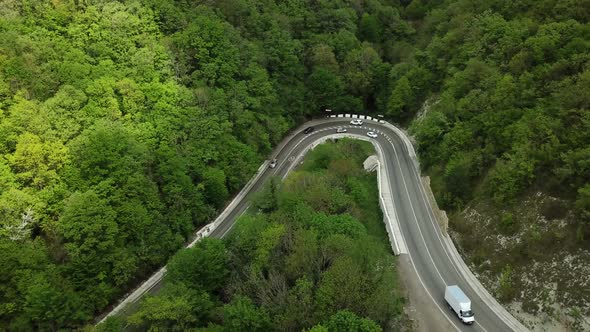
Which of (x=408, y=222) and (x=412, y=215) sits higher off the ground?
(x=412, y=215)

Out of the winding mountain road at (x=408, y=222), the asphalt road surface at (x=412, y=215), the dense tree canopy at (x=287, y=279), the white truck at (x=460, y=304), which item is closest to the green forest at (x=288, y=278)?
the dense tree canopy at (x=287, y=279)

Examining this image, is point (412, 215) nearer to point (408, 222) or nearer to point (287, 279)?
point (408, 222)

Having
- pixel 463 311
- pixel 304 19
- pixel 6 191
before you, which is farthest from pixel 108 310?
pixel 304 19

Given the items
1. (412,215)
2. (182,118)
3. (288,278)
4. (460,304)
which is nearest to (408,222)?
(412,215)

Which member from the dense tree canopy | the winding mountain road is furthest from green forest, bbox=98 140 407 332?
the winding mountain road

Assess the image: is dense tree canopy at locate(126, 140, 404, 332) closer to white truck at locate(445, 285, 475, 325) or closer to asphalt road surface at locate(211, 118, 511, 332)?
asphalt road surface at locate(211, 118, 511, 332)
